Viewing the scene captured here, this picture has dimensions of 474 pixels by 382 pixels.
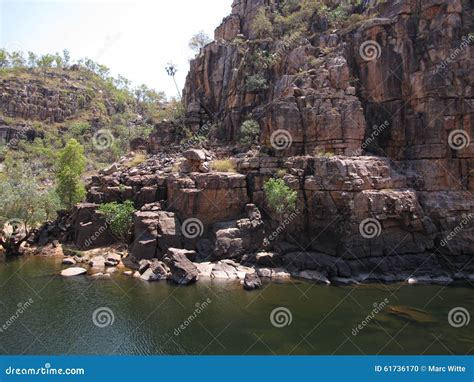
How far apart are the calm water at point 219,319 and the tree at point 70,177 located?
52.2 ft

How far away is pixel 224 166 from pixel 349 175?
12110 millimetres

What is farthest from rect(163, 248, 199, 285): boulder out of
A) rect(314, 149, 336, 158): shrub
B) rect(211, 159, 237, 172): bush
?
rect(314, 149, 336, 158): shrub

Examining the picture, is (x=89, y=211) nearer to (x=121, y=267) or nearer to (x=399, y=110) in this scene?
(x=121, y=267)

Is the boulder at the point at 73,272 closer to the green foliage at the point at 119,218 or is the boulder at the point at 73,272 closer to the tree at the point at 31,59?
the green foliage at the point at 119,218

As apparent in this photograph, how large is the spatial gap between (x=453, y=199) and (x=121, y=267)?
28319 millimetres

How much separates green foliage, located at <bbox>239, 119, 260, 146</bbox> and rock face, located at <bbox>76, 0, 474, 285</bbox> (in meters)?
1.01

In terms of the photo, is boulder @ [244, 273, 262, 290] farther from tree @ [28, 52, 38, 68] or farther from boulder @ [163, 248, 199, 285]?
tree @ [28, 52, 38, 68]

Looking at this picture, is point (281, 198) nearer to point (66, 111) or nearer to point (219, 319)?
point (219, 319)

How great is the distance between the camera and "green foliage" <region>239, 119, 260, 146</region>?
132ft

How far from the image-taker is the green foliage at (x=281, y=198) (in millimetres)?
30812

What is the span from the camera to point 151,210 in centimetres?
3506

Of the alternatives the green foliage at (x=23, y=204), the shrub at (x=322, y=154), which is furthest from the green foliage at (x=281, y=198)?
the green foliage at (x=23, y=204)

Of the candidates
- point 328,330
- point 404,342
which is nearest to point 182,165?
point 328,330

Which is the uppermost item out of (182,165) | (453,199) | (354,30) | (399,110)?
(354,30)
